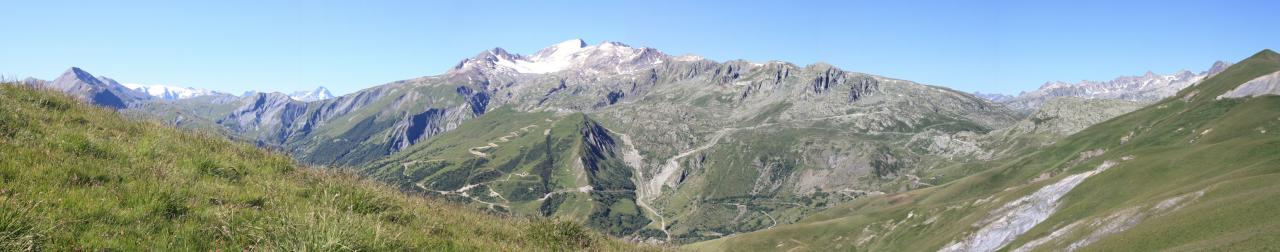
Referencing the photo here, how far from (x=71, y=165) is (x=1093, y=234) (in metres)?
95.0

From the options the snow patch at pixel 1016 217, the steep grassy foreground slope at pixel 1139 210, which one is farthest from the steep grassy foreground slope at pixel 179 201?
the snow patch at pixel 1016 217

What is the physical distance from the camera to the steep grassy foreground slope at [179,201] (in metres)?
7.40

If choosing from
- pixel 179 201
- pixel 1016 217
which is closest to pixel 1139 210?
pixel 1016 217

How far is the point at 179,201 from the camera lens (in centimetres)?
895

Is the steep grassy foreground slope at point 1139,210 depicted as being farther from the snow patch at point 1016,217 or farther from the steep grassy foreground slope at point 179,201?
the steep grassy foreground slope at point 179,201

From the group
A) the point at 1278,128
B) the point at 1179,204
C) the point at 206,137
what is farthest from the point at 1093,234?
the point at 1278,128

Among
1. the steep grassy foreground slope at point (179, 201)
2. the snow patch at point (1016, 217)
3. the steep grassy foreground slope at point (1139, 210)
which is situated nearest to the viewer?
the steep grassy foreground slope at point (179, 201)

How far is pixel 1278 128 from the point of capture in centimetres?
16588

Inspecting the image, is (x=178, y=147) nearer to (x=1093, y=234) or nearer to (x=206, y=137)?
(x=206, y=137)

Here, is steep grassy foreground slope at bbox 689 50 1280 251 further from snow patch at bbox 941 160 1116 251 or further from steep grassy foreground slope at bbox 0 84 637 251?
steep grassy foreground slope at bbox 0 84 637 251

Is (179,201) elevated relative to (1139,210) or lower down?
elevated

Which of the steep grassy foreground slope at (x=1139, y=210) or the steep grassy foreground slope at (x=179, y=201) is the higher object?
the steep grassy foreground slope at (x=179, y=201)

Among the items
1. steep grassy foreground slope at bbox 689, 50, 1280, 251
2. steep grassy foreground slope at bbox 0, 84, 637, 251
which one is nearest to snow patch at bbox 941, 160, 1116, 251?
steep grassy foreground slope at bbox 689, 50, 1280, 251

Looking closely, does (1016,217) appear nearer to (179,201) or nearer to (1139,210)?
(1139,210)
